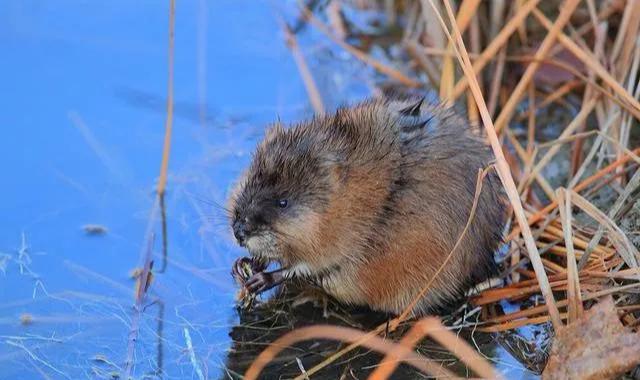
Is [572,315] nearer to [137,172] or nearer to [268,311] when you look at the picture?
[268,311]

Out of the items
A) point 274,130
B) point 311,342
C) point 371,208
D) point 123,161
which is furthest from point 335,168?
point 123,161

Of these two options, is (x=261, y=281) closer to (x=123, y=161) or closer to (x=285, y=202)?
(x=285, y=202)

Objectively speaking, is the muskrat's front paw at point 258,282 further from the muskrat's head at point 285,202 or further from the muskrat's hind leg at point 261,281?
the muskrat's head at point 285,202

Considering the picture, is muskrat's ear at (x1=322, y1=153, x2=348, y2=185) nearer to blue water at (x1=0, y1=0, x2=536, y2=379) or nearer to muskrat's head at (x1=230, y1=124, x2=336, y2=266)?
muskrat's head at (x1=230, y1=124, x2=336, y2=266)

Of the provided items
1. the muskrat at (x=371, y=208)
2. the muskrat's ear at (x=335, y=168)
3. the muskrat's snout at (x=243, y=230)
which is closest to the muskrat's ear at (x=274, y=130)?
the muskrat at (x=371, y=208)

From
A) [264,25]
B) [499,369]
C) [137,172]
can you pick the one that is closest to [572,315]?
[499,369]

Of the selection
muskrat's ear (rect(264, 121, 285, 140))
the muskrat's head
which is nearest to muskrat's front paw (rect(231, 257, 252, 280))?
the muskrat's head
